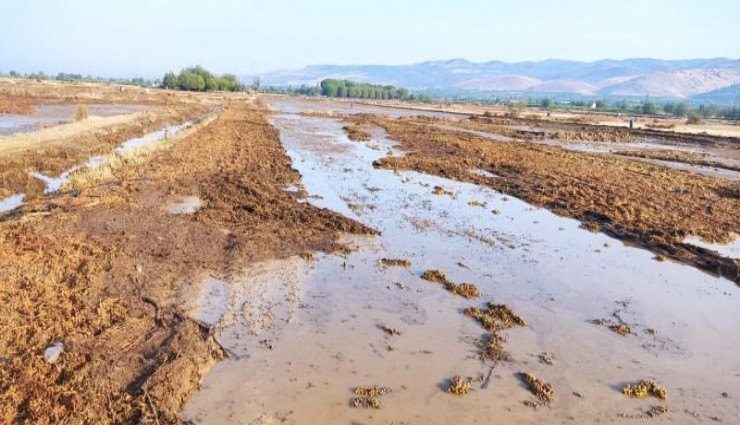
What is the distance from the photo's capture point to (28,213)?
38.9 feet

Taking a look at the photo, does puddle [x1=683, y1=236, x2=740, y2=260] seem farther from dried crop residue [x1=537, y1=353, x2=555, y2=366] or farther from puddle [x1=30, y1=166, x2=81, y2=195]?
puddle [x1=30, y1=166, x2=81, y2=195]

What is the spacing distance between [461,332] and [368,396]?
2349 millimetres

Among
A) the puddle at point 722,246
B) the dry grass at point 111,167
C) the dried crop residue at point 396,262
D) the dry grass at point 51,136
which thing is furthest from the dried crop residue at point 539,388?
the dry grass at point 51,136

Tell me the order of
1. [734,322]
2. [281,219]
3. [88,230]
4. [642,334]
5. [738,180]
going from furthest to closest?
1. [738,180]
2. [281,219]
3. [88,230]
4. [734,322]
5. [642,334]

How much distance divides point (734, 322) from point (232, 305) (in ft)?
28.1

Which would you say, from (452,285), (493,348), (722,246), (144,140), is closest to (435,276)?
(452,285)

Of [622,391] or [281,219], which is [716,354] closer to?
[622,391]

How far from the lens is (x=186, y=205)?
14.2m

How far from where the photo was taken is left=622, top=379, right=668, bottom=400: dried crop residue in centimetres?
655

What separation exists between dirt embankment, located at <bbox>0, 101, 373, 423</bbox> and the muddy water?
20.8 inches

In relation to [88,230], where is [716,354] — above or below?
below

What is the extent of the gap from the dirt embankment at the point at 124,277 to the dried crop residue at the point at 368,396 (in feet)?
6.43

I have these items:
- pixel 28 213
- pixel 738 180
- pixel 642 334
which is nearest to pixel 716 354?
pixel 642 334

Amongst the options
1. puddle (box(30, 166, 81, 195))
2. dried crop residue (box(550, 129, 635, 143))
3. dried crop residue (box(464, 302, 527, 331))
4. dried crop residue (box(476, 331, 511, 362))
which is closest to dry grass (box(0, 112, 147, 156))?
puddle (box(30, 166, 81, 195))
